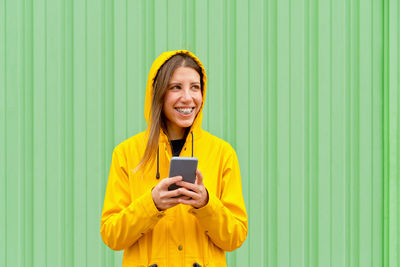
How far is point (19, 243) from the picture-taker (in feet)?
9.66

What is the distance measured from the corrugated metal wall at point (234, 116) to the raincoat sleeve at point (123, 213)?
97 cm

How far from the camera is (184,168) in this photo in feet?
5.73

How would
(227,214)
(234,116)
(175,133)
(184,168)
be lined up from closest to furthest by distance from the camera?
(184,168), (227,214), (175,133), (234,116)

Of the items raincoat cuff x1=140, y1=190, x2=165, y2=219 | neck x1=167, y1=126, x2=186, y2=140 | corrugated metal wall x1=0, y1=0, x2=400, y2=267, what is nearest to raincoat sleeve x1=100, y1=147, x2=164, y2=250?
raincoat cuff x1=140, y1=190, x2=165, y2=219

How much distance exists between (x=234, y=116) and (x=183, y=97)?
1088mm

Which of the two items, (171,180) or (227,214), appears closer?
(171,180)

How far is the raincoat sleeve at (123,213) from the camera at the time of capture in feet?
5.88

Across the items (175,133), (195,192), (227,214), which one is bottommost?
(227,214)

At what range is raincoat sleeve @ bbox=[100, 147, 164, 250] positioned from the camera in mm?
1791

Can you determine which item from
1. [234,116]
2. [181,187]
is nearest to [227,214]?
[181,187]

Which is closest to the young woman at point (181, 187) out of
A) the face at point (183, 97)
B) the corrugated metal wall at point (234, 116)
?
the face at point (183, 97)

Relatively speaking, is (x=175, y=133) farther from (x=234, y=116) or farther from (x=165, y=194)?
(x=234, y=116)

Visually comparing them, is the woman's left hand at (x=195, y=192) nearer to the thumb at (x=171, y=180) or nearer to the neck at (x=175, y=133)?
the thumb at (x=171, y=180)

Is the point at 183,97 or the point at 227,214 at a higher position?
the point at 183,97
